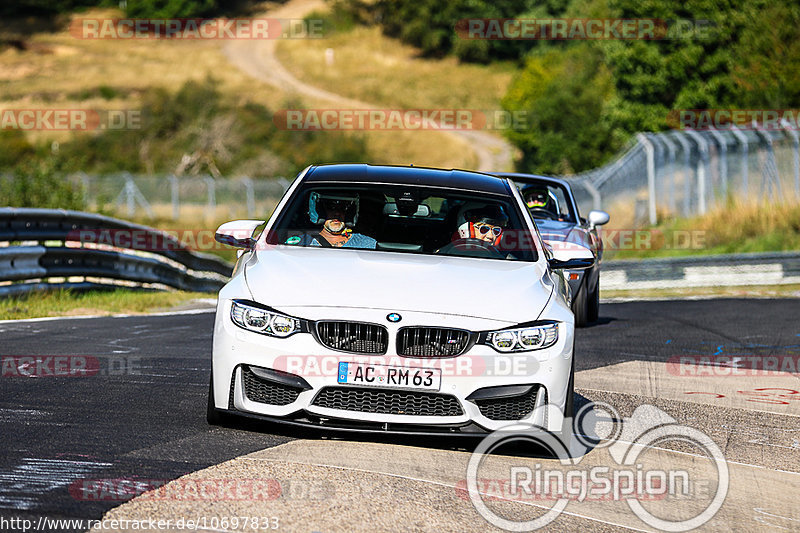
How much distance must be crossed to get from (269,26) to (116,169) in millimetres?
48653

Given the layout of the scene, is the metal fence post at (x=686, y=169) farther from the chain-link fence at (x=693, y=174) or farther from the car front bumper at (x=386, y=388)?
the car front bumper at (x=386, y=388)

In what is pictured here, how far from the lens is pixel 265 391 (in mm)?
6211

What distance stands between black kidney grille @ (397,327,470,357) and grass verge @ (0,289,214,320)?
24.8 feet

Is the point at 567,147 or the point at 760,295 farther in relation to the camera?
the point at 567,147

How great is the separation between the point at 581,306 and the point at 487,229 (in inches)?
226

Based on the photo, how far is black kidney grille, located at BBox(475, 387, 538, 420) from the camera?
6.16 meters

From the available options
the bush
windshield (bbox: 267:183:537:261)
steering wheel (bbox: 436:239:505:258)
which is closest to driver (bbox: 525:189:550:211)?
windshield (bbox: 267:183:537:261)

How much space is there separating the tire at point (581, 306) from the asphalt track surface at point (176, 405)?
0.25 metres

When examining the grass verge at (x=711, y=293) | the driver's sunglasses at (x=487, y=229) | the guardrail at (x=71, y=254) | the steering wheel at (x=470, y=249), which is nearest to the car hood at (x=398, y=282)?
the steering wheel at (x=470, y=249)

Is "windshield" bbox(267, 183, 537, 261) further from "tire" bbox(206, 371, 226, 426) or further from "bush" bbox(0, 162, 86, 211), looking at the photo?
"bush" bbox(0, 162, 86, 211)

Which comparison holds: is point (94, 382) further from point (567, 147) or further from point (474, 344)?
point (567, 147)

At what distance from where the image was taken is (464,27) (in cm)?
9700

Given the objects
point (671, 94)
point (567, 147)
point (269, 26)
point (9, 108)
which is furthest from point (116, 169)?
point (269, 26)

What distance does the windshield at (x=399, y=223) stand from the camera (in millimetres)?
7250
